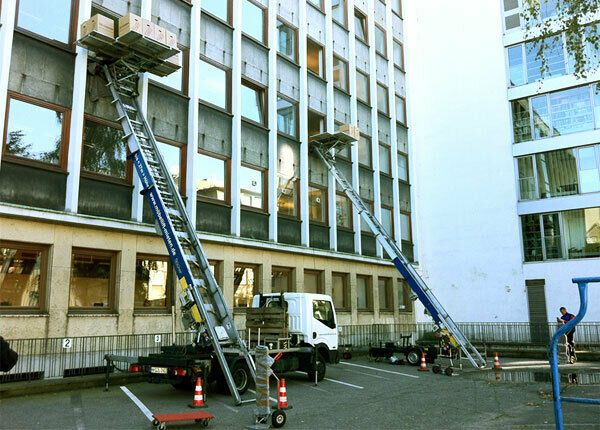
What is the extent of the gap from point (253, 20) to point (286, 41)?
230cm

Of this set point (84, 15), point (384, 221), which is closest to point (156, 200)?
point (84, 15)

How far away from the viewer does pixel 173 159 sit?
1766 centimetres

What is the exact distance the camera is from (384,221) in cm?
2848

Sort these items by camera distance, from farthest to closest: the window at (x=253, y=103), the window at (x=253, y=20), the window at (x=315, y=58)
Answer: the window at (x=315, y=58) < the window at (x=253, y=20) < the window at (x=253, y=103)

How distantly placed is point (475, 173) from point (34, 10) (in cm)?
2472

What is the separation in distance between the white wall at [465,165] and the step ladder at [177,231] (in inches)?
794

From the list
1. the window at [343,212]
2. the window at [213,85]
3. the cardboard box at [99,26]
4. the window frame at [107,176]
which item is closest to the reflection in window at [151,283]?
the window frame at [107,176]

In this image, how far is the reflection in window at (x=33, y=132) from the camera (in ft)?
45.0

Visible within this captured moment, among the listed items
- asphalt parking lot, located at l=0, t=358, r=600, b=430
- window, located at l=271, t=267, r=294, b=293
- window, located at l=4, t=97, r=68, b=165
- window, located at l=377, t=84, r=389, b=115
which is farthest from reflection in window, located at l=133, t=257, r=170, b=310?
window, located at l=377, t=84, r=389, b=115

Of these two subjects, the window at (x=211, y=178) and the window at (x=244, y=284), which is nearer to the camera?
the window at (x=211, y=178)

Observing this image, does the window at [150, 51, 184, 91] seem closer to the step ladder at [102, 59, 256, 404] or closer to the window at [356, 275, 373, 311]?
the step ladder at [102, 59, 256, 404]

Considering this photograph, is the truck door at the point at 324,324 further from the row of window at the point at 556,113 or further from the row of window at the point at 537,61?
the row of window at the point at 537,61

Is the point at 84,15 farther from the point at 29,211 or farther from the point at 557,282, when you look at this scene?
the point at 557,282

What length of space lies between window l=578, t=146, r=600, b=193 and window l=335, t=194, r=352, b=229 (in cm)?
1247
